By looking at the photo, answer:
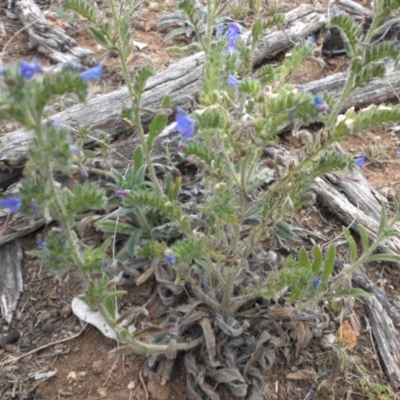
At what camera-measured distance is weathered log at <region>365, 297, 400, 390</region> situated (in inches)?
118

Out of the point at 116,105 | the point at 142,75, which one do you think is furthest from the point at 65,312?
the point at 116,105

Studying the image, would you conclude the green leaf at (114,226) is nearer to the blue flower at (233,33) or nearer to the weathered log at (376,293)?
the blue flower at (233,33)

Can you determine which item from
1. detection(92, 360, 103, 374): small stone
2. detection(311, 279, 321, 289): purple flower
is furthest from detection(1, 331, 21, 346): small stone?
detection(311, 279, 321, 289): purple flower

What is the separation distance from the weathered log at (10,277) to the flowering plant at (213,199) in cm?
41

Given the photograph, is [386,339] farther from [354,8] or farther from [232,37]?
[354,8]

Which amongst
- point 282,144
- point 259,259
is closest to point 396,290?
point 259,259

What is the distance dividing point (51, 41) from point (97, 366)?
3.51 meters

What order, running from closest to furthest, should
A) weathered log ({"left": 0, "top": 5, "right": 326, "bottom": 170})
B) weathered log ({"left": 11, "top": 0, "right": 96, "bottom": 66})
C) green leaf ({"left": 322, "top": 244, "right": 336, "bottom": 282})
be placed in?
1. green leaf ({"left": 322, "top": 244, "right": 336, "bottom": 282})
2. weathered log ({"left": 0, "top": 5, "right": 326, "bottom": 170})
3. weathered log ({"left": 11, "top": 0, "right": 96, "bottom": 66})

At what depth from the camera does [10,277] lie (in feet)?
11.3

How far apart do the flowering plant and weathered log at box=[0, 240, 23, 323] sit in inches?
16.2

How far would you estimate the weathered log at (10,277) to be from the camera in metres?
3.27

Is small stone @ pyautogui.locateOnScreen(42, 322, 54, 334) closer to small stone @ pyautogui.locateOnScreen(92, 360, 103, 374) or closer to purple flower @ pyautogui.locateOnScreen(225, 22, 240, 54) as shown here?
small stone @ pyautogui.locateOnScreen(92, 360, 103, 374)

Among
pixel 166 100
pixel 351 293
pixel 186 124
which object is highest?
pixel 186 124

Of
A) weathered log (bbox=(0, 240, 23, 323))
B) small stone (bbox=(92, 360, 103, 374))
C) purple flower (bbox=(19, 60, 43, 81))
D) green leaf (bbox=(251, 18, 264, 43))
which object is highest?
purple flower (bbox=(19, 60, 43, 81))
